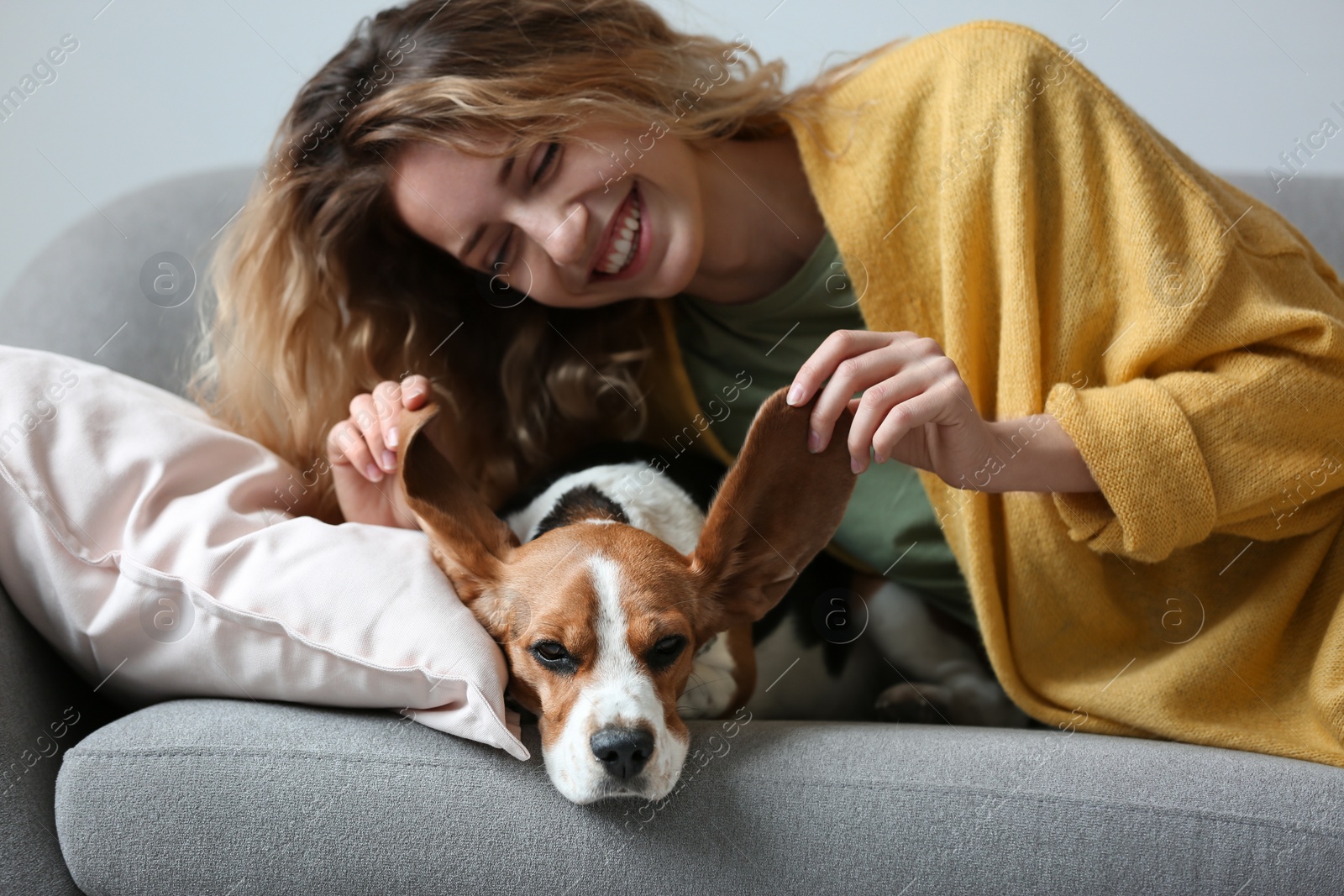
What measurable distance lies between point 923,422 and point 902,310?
45cm

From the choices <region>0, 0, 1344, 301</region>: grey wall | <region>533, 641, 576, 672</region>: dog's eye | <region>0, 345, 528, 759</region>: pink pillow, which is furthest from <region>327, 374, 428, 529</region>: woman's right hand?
<region>0, 0, 1344, 301</region>: grey wall

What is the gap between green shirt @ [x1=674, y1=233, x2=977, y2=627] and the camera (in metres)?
1.52

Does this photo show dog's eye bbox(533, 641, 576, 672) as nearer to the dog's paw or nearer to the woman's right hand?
the woman's right hand

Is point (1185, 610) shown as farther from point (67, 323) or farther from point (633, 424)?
point (67, 323)

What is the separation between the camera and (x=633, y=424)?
175 cm

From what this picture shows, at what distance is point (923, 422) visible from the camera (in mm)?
998

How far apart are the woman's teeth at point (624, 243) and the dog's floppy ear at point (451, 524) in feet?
1.29

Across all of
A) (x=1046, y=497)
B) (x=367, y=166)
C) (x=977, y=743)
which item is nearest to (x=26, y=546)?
(x=367, y=166)

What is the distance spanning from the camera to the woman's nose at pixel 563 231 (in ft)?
4.37

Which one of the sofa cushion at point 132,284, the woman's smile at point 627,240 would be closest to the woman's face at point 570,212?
the woman's smile at point 627,240

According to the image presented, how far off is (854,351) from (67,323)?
1.58 m

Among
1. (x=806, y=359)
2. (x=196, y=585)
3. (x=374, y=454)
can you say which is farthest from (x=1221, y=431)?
A: (x=196, y=585)

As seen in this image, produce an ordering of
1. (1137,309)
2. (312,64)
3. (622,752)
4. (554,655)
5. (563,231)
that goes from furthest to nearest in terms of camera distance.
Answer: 1. (312,64)
2. (563,231)
3. (1137,309)
4. (554,655)
5. (622,752)

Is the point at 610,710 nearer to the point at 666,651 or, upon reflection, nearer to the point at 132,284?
the point at 666,651
